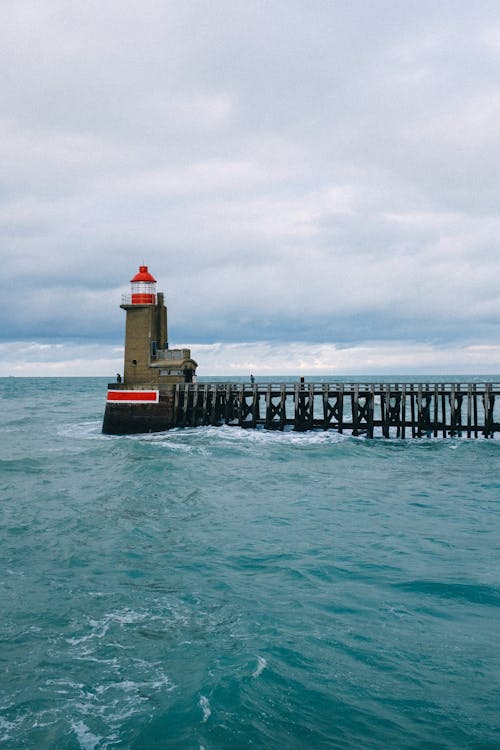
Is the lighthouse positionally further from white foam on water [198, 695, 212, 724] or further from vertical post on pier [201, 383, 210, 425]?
white foam on water [198, 695, 212, 724]

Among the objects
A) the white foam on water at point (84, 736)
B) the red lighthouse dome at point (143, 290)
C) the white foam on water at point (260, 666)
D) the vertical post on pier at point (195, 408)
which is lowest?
the white foam on water at point (84, 736)

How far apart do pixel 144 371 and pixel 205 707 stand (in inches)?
1141

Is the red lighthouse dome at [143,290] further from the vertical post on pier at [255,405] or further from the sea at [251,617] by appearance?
the sea at [251,617]

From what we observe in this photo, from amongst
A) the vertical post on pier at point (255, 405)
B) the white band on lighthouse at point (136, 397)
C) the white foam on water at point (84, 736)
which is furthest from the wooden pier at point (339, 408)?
the white foam on water at point (84, 736)

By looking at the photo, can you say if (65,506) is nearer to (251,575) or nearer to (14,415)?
(251,575)

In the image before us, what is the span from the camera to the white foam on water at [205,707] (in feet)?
23.2

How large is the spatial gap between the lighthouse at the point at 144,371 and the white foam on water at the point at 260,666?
26.8m

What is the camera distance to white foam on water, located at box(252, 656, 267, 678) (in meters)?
7.98

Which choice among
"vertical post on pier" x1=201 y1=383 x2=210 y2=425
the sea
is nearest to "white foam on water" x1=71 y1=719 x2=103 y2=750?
the sea

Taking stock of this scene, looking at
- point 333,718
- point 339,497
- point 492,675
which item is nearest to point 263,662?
point 333,718

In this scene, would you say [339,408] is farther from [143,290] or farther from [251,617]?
[251,617]

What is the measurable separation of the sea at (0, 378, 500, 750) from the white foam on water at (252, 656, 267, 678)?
23 mm

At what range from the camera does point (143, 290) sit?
3550 centimetres

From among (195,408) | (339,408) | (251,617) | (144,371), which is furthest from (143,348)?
(251,617)
